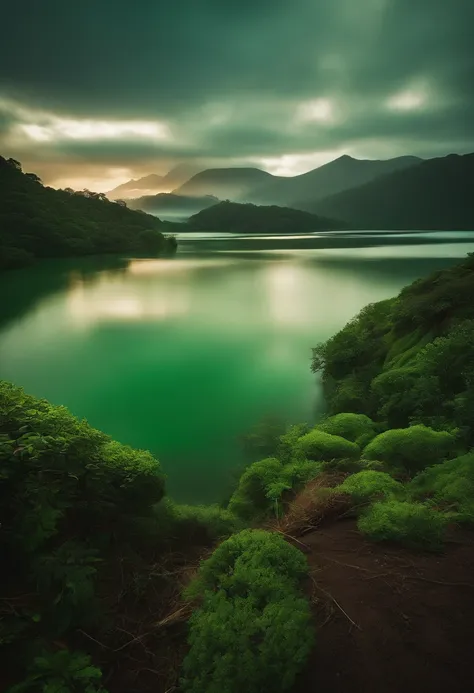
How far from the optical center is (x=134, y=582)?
4.19m

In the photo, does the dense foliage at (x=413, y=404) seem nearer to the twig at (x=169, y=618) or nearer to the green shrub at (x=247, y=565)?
the green shrub at (x=247, y=565)

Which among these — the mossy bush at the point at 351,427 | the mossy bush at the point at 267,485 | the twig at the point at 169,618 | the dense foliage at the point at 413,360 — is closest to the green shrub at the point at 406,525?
the mossy bush at the point at 267,485

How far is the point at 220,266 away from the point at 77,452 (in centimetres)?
4912

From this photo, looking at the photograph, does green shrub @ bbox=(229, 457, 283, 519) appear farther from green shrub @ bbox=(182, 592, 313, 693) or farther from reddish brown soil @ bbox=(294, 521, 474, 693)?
green shrub @ bbox=(182, 592, 313, 693)

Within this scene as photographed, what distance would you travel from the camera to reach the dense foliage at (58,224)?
56.4m

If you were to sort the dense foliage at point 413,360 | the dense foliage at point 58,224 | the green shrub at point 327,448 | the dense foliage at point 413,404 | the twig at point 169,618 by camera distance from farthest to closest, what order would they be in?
the dense foliage at point 58,224 < the dense foliage at point 413,360 < the green shrub at point 327,448 < the dense foliage at point 413,404 < the twig at point 169,618

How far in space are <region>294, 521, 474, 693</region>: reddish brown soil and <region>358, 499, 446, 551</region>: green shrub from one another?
0.11 m

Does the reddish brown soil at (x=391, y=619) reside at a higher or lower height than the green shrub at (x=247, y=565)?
lower

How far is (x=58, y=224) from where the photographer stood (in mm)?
64500

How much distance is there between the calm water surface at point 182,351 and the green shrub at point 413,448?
3.03 meters

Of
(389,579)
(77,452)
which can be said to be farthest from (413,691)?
(77,452)

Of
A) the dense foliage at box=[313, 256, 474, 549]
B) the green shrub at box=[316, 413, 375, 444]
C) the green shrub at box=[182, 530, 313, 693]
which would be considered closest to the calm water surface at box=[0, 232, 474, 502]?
the dense foliage at box=[313, 256, 474, 549]

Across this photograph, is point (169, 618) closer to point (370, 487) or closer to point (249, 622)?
point (249, 622)

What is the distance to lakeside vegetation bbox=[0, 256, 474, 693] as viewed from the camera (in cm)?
295
